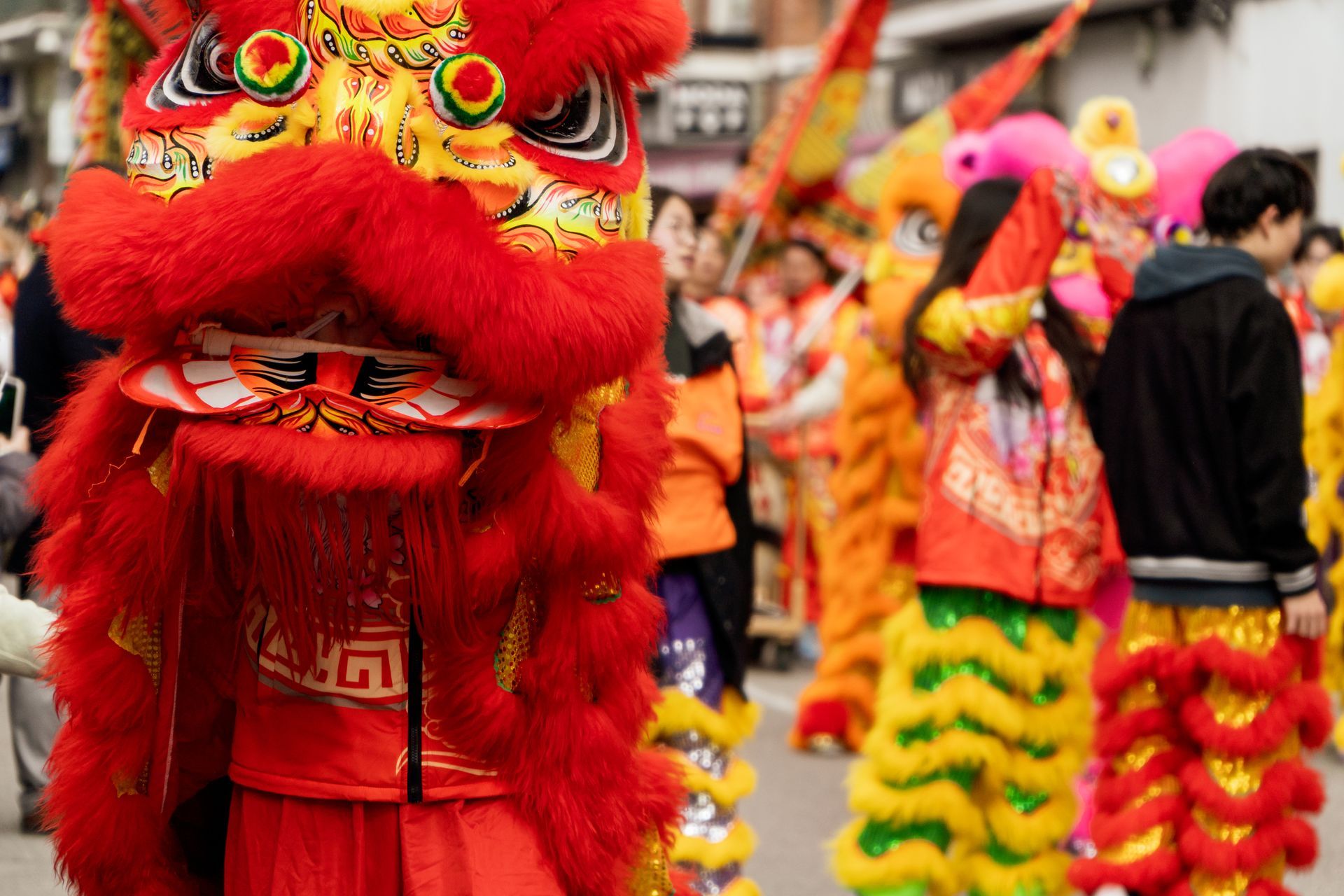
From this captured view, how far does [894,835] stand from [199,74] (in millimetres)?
3160

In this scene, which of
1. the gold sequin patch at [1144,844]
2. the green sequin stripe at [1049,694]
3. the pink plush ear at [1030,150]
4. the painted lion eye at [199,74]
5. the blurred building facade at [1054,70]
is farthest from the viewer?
the blurred building facade at [1054,70]

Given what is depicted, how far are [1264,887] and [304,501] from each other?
124 inches

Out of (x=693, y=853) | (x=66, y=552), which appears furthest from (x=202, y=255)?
(x=693, y=853)

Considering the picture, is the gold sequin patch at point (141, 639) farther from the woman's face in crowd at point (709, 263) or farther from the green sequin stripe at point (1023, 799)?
the woman's face in crowd at point (709, 263)

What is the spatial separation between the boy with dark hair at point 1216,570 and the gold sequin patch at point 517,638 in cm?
248

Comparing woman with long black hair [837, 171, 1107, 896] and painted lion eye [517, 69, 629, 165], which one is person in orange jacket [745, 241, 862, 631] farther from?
painted lion eye [517, 69, 629, 165]

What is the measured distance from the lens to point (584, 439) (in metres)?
2.68

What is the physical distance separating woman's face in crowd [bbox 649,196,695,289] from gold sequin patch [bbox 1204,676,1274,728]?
1.74 metres

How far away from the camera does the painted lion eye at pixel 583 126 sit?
8.25 feet

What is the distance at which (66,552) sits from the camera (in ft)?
8.48

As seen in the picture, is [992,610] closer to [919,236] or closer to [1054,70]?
[919,236]

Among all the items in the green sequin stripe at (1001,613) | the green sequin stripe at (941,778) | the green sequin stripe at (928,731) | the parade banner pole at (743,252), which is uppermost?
the parade banner pole at (743,252)

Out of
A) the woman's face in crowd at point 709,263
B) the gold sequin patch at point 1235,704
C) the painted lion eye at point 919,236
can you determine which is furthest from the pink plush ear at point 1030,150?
the gold sequin patch at point 1235,704

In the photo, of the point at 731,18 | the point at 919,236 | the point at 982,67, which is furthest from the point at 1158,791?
the point at 731,18
